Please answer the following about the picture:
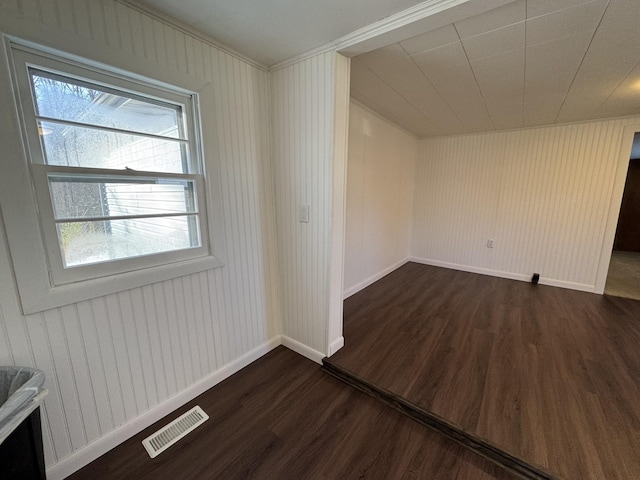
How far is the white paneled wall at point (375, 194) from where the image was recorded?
122 inches

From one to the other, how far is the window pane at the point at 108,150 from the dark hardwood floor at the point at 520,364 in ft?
6.20

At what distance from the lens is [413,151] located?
4.55m

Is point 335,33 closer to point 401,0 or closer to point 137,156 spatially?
→ point 401,0

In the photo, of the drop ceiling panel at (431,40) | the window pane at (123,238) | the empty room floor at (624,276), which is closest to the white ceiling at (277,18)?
the drop ceiling panel at (431,40)

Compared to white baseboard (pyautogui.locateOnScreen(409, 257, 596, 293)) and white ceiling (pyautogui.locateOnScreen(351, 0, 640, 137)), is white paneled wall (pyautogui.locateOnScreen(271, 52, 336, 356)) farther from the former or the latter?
white baseboard (pyautogui.locateOnScreen(409, 257, 596, 293))

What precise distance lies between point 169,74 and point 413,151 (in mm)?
4026

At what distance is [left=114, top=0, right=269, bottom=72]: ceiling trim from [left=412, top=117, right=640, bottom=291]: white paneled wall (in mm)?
3749

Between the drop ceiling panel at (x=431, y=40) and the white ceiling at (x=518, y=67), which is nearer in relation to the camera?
the white ceiling at (x=518, y=67)

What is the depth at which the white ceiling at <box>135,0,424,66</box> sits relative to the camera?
1.34m

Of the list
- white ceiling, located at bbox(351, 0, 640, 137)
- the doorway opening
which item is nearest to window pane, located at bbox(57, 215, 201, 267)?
white ceiling, located at bbox(351, 0, 640, 137)

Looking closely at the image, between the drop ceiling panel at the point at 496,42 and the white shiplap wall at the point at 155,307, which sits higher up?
the drop ceiling panel at the point at 496,42

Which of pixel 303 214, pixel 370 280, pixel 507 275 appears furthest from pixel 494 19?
pixel 507 275

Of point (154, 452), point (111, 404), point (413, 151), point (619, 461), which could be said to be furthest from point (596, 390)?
point (413, 151)

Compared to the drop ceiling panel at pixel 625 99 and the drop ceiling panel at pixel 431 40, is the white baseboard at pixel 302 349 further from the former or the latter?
the drop ceiling panel at pixel 625 99
